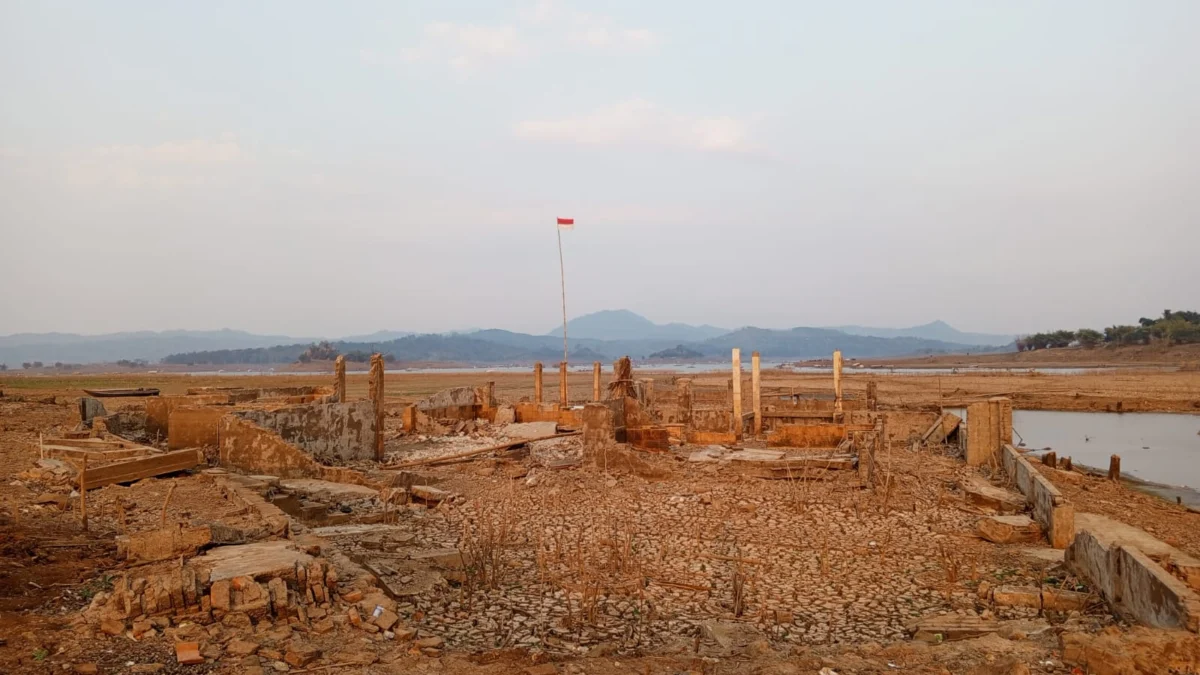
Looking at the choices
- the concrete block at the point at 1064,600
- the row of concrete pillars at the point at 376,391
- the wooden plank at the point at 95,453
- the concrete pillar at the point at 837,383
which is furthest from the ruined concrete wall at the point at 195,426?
the concrete pillar at the point at 837,383

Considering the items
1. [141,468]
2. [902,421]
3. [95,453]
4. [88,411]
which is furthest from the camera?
[902,421]

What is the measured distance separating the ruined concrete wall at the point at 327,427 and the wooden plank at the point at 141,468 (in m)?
2.05

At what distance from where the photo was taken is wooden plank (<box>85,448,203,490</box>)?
9852 millimetres

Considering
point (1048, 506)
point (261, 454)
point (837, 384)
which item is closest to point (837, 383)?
point (837, 384)

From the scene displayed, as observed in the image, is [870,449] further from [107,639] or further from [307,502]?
[107,639]

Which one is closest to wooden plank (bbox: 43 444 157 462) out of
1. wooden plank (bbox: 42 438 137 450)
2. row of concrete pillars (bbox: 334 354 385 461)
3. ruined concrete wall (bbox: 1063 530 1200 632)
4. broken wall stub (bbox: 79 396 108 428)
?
wooden plank (bbox: 42 438 137 450)

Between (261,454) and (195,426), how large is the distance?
1.72 metres

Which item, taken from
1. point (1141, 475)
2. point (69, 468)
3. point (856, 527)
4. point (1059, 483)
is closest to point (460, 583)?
point (856, 527)

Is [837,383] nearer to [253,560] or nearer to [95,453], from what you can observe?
[95,453]

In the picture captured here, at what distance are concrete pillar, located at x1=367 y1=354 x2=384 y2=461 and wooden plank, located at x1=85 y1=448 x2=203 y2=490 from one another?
4.14m

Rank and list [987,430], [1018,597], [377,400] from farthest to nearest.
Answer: [377,400] → [987,430] → [1018,597]

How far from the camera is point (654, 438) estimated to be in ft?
50.9

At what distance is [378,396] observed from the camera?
51.4 feet

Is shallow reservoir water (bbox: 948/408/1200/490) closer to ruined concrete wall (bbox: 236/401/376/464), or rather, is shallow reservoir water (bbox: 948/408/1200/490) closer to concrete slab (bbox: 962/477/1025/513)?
concrete slab (bbox: 962/477/1025/513)
